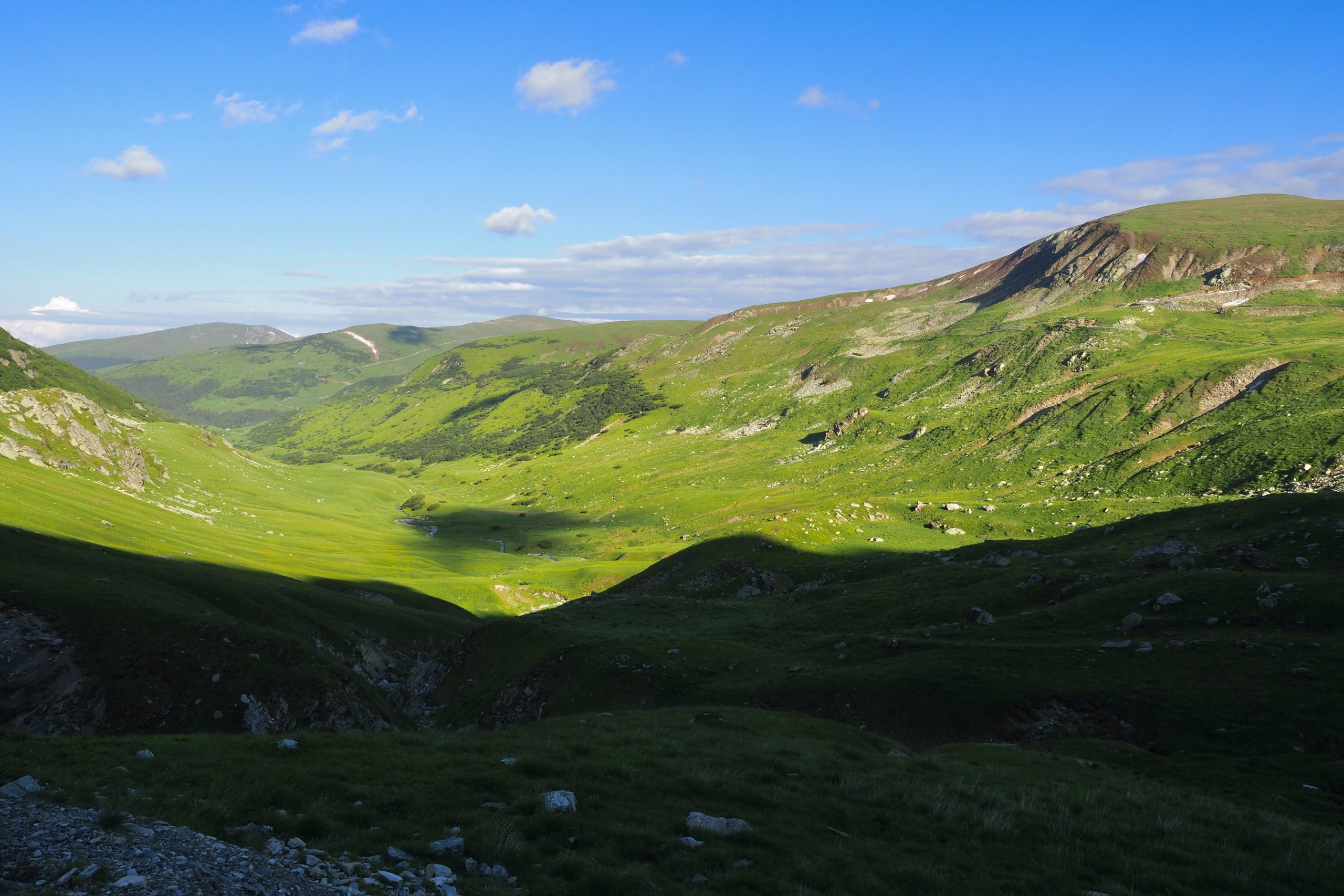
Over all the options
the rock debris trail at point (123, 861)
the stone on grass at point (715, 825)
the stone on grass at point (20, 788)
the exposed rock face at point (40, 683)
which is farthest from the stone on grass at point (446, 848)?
the exposed rock face at point (40, 683)

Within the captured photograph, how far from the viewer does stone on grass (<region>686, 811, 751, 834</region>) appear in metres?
16.7

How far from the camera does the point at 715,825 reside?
16.9 m

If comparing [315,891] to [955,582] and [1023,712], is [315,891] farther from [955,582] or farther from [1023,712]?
[955,582]

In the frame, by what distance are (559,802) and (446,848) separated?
130 inches

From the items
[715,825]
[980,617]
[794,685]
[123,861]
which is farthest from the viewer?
[980,617]

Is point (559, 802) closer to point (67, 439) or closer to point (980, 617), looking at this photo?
point (980, 617)

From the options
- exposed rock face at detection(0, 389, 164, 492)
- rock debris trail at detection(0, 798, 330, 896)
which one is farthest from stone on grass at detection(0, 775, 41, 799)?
exposed rock face at detection(0, 389, 164, 492)

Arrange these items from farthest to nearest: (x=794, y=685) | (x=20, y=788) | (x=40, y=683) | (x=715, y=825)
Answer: (x=794, y=685)
(x=40, y=683)
(x=715, y=825)
(x=20, y=788)

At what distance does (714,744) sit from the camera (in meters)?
25.6

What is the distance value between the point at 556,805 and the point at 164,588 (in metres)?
51.5

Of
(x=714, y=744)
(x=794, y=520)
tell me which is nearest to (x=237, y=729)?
(x=714, y=744)

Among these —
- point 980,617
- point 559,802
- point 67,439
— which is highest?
point 67,439

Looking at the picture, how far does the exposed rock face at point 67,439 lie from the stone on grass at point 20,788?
5766 inches

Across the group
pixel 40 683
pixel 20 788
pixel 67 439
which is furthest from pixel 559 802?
pixel 67 439
